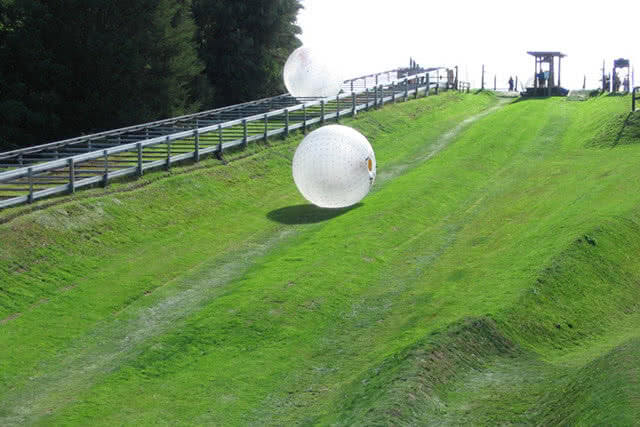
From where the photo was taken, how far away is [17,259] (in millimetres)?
21062

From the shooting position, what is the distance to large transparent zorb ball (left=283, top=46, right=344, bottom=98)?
148 feet

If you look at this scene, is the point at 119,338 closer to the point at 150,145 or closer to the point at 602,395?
the point at 602,395

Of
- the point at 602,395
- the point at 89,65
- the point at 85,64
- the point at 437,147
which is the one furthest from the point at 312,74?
the point at 602,395

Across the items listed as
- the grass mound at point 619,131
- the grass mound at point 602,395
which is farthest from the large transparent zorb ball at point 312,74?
the grass mound at point 602,395

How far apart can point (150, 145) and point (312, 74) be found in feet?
52.1

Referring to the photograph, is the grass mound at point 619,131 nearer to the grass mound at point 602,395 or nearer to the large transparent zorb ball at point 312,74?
the large transparent zorb ball at point 312,74

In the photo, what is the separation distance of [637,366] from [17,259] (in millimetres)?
14465

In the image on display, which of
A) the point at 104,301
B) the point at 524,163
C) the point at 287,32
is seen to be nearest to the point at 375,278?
the point at 104,301

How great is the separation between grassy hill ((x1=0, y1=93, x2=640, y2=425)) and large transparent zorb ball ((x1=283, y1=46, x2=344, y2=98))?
45.3 feet

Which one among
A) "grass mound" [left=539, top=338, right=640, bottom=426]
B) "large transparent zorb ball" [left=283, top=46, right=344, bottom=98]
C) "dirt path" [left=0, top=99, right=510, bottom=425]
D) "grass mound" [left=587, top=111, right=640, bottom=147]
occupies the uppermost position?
"large transparent zorb ball" [left=283, top=46, right=344, bottom=98]

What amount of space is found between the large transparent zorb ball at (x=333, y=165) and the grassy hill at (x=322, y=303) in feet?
3.28

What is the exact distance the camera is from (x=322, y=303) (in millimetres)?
19484

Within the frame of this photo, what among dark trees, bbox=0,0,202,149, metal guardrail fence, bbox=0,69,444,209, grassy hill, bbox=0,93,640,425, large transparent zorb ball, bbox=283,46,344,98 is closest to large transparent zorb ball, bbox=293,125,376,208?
grassy hill, bbox=0,93,640,425

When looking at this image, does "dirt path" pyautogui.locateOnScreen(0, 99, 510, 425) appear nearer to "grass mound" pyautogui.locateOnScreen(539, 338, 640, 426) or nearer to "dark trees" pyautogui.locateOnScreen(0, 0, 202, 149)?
"grass mound" pyautogui.locateOnScreen(539, 338, 640, 426)
